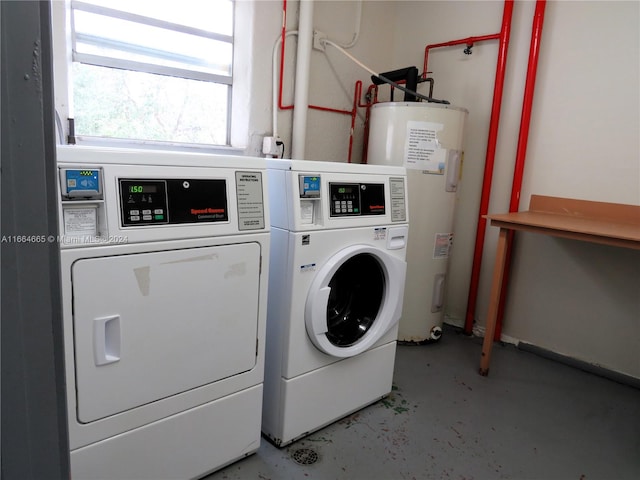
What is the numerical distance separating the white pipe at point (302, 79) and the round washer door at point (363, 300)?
1.06 m

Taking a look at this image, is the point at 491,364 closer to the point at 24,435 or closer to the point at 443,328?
the point at 443,328

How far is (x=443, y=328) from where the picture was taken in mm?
3117

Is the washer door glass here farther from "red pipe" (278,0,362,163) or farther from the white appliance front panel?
"red pipe" (278,0,362,163)

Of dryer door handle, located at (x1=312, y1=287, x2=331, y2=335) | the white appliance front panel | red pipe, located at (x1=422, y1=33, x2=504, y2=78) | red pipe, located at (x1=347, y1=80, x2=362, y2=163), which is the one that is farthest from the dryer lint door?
red pipe, located at (x1=422, y1=33, x2=504, y2=78)

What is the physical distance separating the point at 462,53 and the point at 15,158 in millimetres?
3031

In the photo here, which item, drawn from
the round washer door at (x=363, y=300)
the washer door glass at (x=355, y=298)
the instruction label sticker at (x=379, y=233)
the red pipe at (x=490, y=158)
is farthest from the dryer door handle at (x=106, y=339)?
the red pipe at (x=490, y=158)

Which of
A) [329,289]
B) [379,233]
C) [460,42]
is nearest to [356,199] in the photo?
[379,233]

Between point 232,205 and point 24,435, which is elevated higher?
point 232,205

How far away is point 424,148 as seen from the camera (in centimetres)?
255

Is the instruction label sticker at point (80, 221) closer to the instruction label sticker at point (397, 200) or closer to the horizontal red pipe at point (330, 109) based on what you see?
the instruction label sticker at point (397, 200)

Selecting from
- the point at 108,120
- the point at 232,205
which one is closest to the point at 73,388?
the point at 232,205

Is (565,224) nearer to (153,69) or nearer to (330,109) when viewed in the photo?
(330,109)

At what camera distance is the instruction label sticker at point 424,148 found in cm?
253

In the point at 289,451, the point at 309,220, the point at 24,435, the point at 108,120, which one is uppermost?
the point at 108,120
